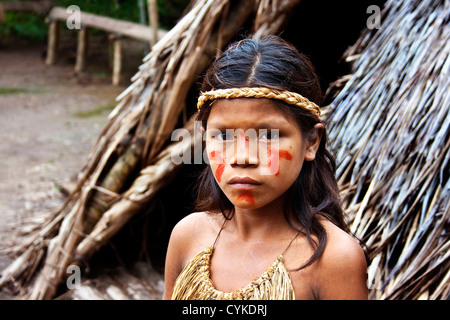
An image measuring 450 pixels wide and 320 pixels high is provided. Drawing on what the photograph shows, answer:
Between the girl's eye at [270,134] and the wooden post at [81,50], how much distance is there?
7.97m

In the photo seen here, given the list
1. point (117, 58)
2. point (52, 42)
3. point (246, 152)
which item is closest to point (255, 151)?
point (246, 152)

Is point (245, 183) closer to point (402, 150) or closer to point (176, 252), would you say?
point (176, 252)

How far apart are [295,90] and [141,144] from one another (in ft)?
5.32

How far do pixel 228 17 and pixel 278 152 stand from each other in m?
1.63

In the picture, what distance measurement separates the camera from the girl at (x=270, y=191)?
134 cm

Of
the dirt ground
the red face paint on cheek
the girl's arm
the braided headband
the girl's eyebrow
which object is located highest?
the braided headband

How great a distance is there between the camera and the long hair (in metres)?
1.39

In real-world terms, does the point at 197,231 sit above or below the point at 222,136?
below

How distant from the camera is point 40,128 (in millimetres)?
6645

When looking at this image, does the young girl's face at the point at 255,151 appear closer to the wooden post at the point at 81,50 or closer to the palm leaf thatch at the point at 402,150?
the palm leaf thatch at the point at 402,150

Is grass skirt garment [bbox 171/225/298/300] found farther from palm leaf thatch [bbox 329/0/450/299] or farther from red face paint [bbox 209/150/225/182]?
palm leaf thatch [bbox 329/0/450/299]

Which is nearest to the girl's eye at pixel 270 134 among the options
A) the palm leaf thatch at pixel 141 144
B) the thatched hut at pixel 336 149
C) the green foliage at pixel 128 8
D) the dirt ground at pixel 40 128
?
the thatched hut at pixel 336 149

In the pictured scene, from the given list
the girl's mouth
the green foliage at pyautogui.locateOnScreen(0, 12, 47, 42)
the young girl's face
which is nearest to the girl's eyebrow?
the young girl's face

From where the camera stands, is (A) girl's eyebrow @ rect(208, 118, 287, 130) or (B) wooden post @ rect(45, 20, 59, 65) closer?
(A) girl's eyebrow @ rect(208, 118, 287, 130)
